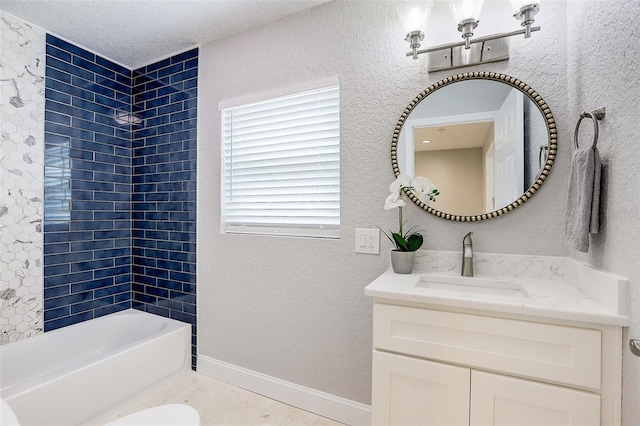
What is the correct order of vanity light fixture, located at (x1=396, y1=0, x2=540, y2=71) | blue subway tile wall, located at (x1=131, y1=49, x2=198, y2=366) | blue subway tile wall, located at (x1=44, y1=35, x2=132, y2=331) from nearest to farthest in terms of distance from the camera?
vanity light fixture, located at (x1=396, y1=0, x2=540, y2=71) → blue subway tile wall, located at (x1=44, y1=35, x2=132, y2=331) → blue subway tile wall, located at (x1=131, y1=49, x2=198, y2=366)

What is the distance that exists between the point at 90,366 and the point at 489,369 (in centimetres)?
206

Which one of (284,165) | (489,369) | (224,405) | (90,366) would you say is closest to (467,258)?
(489,369)

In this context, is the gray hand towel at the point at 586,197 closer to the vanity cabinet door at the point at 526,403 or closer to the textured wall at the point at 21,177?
the vanity cabinet door at the point at 526,403

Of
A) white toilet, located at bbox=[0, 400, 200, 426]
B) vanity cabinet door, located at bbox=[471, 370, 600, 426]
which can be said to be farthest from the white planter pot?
white toilet, located at bbox=[0, 400, 200, 426]

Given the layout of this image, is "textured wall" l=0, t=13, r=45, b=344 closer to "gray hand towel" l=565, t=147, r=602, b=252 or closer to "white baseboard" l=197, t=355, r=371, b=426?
"white baseboard" l=197, t=355, r=371, b=426

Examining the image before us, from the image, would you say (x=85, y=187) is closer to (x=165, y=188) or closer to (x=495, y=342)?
(x=165, y=188)

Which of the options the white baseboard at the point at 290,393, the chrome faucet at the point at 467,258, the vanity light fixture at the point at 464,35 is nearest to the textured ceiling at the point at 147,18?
the vanity light fixture at the point at 464,35

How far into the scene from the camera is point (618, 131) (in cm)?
108

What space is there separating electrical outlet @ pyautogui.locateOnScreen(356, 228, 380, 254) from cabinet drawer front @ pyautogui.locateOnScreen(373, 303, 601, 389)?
0.53 m

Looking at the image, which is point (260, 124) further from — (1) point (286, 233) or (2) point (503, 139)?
(2) point (503, 139)

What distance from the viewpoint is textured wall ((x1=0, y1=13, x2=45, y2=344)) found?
209cm

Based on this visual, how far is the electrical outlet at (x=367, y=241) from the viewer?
71.4 inches

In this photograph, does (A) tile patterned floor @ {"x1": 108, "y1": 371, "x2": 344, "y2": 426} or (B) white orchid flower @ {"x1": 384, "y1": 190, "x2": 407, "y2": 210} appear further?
(A) tile patterned floor @ {"x1": 108, "y1": 371, "x2": 344, "y2": 426}

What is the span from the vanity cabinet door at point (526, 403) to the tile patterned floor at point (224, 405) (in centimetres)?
103
